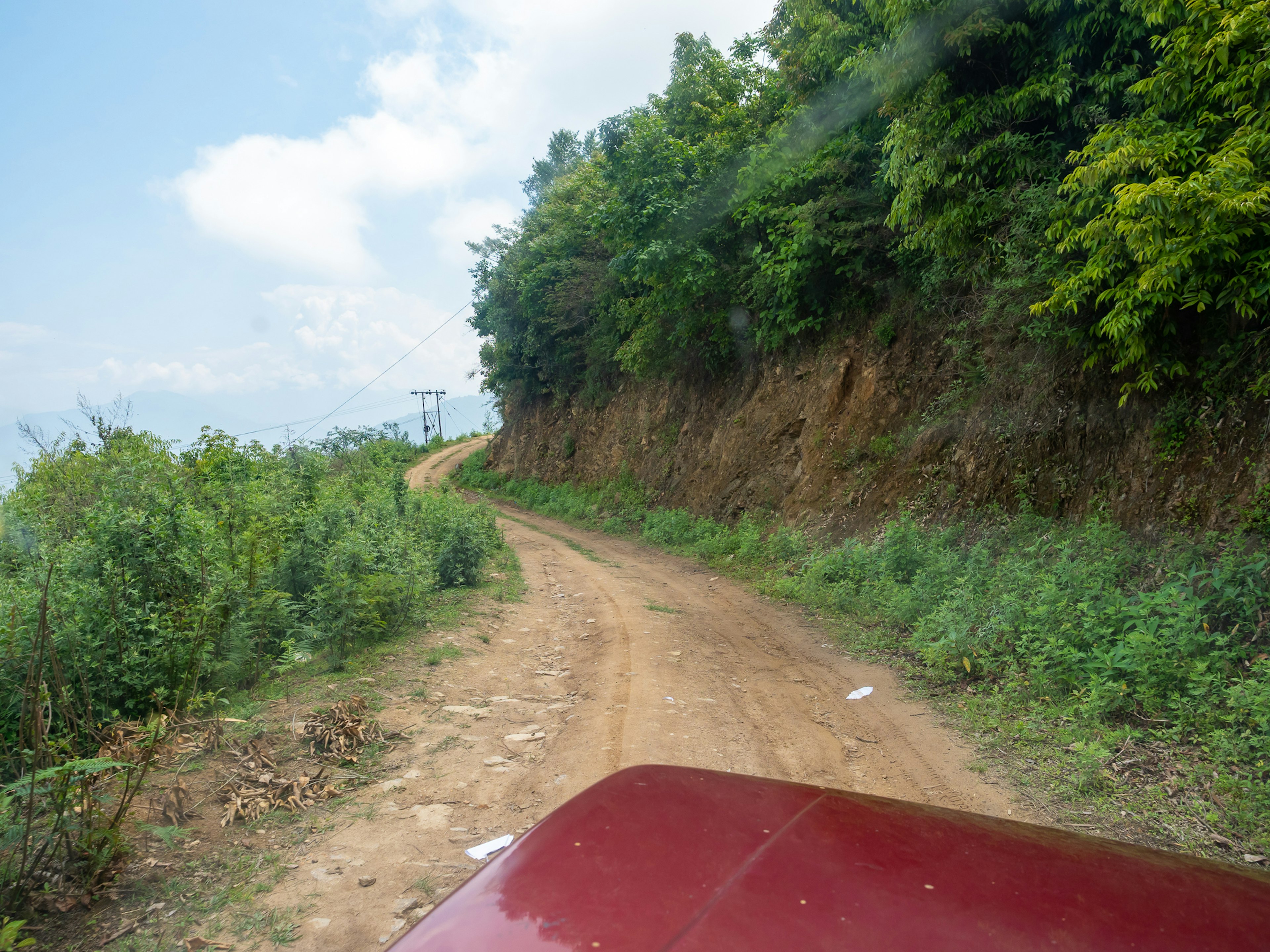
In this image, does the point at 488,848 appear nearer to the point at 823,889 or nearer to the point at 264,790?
the point at 264,790

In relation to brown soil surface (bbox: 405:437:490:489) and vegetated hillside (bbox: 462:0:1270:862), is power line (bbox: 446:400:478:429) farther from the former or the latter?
vegetated hillside (bbox: 462:0:1270:862)

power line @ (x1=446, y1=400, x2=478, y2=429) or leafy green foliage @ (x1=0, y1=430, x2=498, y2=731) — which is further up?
power line @ (x1=446, y1=400, x2=478, y2=429)

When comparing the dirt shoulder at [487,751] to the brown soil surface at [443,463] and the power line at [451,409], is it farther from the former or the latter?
the power line at [451,409]

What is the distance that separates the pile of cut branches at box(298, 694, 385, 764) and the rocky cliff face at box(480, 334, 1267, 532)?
25.2ft

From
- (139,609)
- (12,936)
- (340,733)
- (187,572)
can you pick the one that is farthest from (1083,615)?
(139,609)

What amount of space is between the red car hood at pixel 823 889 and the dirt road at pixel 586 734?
7.11 feet

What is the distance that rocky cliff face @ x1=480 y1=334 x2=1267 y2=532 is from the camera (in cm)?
705

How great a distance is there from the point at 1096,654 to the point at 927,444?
601cm

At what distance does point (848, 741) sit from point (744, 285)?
1269cm

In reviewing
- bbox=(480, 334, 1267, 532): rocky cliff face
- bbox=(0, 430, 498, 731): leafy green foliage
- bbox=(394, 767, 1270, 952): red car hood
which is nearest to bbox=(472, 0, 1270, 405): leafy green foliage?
bbox=(480, 334, 1267, 532): rocky cliff face

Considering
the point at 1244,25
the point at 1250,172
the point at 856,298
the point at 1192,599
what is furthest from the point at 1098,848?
the point at 856,298

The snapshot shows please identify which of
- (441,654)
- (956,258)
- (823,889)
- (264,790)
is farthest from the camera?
(956,258)

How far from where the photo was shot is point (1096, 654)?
18.6 ft

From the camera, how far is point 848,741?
5477 mm
